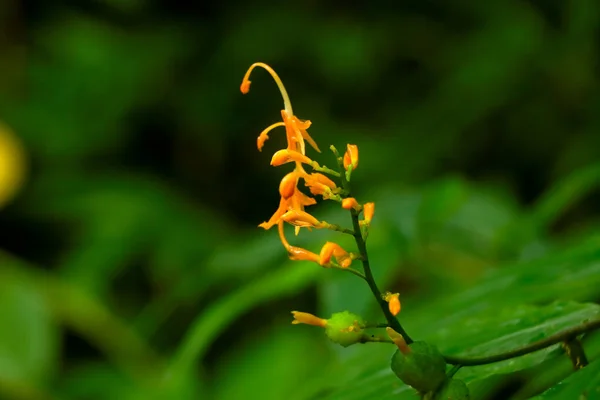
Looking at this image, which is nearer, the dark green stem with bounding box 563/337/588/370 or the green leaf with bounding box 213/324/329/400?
the dark green stem with bounding box 563/337/588/370

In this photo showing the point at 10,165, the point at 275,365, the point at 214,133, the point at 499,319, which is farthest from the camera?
the point at 214,133

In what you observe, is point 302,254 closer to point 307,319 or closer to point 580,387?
point 307,319

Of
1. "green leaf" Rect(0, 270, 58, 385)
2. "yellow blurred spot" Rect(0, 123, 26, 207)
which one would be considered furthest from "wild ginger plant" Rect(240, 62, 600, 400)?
"yellow blurred spot" Rect(0, 123, 26, 207)

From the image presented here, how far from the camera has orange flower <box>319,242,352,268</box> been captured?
0.37m

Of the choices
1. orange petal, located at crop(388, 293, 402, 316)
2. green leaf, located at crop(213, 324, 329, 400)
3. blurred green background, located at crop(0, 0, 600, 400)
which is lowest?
orange petal, located at crop(388, 293, 402, 316)

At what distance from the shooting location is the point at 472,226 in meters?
1.31

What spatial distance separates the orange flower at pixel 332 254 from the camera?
37 centimetres

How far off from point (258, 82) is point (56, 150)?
0.61 m

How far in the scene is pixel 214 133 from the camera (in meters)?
2.21

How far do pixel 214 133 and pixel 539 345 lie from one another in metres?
1.90

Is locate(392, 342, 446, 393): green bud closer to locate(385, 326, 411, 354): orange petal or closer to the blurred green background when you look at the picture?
locate(385, 326, 411, 354): orange petal

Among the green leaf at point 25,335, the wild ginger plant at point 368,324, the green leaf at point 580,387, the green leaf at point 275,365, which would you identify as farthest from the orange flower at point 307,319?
the green leaf at point 25,335

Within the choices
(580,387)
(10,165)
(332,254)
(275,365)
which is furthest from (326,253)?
(10,165)

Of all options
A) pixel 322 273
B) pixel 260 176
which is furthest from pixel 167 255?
pixel 322 273
